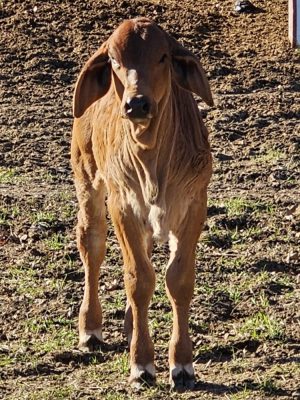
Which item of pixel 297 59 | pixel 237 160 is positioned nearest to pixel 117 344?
pixel 237 160

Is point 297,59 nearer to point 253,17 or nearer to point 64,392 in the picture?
point 253,17

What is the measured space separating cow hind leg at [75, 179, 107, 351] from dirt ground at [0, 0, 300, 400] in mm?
197

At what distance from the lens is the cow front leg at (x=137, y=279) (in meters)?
8.43

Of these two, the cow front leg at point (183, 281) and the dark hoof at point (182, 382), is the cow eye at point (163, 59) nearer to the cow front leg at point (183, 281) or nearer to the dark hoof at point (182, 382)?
the cow front leg at point (183, 281)

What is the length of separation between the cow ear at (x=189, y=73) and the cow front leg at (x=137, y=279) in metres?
0.79

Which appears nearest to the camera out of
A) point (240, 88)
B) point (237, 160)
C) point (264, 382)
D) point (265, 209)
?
point (264, 382)

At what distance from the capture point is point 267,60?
15461mm

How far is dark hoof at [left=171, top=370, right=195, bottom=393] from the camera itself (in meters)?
8.31

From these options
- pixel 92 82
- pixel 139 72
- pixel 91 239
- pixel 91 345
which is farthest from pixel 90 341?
pixel 139 72

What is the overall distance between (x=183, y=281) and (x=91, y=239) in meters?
1.30

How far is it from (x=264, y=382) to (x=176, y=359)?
517mm

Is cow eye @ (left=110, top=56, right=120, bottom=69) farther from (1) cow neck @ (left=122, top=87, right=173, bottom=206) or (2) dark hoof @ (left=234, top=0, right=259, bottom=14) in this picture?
(2) dark hoof @ (left=234, top=0, right=259, bottom=14)

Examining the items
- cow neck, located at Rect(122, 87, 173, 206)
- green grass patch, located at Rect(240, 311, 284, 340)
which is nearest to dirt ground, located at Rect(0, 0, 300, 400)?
green grass patch, located at Rect(240, 311, 284, 340)

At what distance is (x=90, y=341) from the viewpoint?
9180mm
